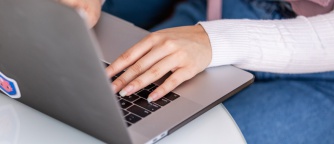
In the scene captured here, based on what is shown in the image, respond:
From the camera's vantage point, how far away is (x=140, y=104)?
27.4 inches

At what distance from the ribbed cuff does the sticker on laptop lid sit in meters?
0.27

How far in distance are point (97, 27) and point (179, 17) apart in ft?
0.88

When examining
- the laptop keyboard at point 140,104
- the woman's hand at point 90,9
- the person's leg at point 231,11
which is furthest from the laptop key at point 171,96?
the person's leg at point 231,11

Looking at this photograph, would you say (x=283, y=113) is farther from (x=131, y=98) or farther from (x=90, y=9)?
(x=90, y=9)

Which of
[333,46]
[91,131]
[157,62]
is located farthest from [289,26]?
[91,131]

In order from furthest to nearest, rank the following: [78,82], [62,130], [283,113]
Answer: [283,113], [62,130], [78,82]

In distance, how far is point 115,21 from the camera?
0.90 metres

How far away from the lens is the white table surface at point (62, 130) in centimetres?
65

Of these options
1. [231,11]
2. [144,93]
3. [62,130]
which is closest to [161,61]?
[144,93]

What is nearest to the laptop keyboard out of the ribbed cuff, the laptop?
the laptop

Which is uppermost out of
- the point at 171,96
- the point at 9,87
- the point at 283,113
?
the point at 9,87

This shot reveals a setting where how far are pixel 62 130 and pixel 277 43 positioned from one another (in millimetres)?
366

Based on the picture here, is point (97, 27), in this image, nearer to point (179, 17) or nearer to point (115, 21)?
point (115, 21)

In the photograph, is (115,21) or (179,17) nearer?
(115,21)
